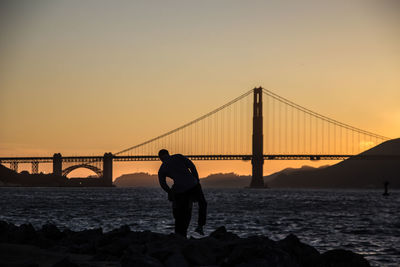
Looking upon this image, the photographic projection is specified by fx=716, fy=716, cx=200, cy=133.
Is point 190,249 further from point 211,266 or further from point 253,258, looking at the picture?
point 253,258

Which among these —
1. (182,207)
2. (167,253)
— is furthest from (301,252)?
(167,253)

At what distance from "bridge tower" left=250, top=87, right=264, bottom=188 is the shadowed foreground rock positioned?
92.8m

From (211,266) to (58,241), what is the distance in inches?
172

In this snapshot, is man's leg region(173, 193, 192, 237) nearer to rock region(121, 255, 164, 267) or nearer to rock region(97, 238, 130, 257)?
rock region(97, 238, 130, 257)

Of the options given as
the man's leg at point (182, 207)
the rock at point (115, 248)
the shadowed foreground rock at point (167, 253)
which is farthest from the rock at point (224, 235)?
the rock at point (115, 248)

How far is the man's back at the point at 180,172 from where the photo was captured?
9.52m

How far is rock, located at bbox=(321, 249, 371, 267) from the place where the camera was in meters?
8.05

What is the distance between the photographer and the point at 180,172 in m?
9.53

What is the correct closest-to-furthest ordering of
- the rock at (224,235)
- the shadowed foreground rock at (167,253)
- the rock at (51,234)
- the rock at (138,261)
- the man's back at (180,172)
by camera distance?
the rock at (138,261) → the shadowed foreground rock at (167,253) → the man's back at (180,172) → the rock at (224,235) → the rock at (51,234)

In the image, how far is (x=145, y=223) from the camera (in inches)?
916

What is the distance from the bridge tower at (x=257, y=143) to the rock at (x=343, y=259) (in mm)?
95242

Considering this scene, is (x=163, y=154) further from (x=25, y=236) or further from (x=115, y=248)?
(x=25, y=236)

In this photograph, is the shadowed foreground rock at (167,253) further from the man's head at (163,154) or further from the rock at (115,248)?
the man's head at (163,154)

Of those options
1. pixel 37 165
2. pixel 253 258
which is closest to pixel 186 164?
pixel 253 258
